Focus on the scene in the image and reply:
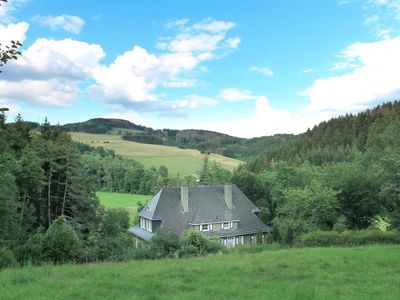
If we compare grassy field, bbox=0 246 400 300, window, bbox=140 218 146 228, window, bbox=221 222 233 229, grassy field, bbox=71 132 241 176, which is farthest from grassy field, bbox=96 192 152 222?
grassy field, bbox=0 246 400 300

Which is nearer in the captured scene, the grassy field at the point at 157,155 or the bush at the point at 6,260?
the bush at the point at 6,260

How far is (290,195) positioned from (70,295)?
4089 cm

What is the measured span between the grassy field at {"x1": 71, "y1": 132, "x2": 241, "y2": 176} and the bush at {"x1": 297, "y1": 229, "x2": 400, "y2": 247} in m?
106

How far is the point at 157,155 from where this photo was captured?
538 feet

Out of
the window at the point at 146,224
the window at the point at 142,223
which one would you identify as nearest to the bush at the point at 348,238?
the window at the point at 146,224

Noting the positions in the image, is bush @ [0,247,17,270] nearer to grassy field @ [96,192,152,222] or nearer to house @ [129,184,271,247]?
house @ [129,184,271,247]

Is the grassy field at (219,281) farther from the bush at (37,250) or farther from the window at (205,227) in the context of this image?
the window at (205,227)

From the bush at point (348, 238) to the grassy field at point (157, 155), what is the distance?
4189 inches

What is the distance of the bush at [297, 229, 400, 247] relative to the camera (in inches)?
1053

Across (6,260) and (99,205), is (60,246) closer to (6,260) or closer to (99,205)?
(6,260)

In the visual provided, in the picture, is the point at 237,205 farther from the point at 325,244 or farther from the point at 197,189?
the point at 325,244

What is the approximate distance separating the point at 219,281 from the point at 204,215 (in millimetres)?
44843

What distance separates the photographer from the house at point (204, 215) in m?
54.7

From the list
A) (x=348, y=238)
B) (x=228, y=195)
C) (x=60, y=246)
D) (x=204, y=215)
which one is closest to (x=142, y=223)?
(x=204, y=215)
